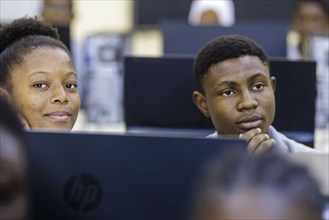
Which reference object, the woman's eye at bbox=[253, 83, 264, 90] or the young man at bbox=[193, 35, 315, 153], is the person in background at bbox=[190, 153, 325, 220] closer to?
the young man at bbox=[193, 35, 315, 153]

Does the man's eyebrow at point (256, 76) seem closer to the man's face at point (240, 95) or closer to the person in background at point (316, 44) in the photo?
the man's face at point (240, 95)

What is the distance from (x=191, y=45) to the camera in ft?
13.4

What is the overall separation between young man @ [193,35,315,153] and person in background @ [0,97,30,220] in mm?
1278

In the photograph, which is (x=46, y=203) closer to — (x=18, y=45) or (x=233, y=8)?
(x=18, y=45)

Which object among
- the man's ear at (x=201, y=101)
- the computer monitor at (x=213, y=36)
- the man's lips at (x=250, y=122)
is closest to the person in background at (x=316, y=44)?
the computer monitor at (x=213, y=36)

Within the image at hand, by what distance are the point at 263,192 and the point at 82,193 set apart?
402mm

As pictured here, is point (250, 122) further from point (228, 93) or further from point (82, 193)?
point (82, 193)

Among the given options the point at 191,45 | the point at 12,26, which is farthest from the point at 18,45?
the point at 191,45

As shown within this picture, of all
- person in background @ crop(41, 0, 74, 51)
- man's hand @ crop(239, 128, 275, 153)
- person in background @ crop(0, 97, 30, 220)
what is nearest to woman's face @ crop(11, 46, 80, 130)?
man's hand @ crop(239, 128, 275, 153)

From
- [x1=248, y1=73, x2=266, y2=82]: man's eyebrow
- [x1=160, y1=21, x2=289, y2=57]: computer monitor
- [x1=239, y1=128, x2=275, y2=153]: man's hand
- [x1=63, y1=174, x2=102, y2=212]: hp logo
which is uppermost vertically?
[x1=160, y1=21, x2=289, y2=57]: computer monitor

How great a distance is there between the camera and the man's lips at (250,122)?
102 inches

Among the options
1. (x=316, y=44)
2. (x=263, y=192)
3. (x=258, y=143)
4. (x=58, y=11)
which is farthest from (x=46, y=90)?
(x=58, y=11)

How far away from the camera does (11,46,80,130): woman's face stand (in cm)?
227

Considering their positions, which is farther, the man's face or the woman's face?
the man's face
